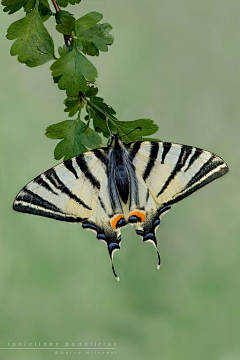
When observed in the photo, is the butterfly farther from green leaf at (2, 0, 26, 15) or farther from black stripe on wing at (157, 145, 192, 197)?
green leaf at (2, 0, 26, 15)

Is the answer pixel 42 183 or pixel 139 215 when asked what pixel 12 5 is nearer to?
pixel 42 183

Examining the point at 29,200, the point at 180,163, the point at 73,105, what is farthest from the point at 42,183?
the point at 180,163

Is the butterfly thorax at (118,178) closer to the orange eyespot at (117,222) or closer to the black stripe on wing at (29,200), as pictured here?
the orange eyespot at (117,222)

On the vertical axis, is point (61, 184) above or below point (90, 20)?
below

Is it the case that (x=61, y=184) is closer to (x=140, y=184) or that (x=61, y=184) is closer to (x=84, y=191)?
(x=84, y=191)

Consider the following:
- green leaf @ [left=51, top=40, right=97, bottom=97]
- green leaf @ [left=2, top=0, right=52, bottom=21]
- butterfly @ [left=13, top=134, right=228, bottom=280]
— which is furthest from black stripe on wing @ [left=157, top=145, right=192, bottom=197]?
green leaf @ [left=2, top=0, right=52, bottom=21]

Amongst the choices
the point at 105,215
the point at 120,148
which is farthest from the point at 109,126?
the point at 105,215
